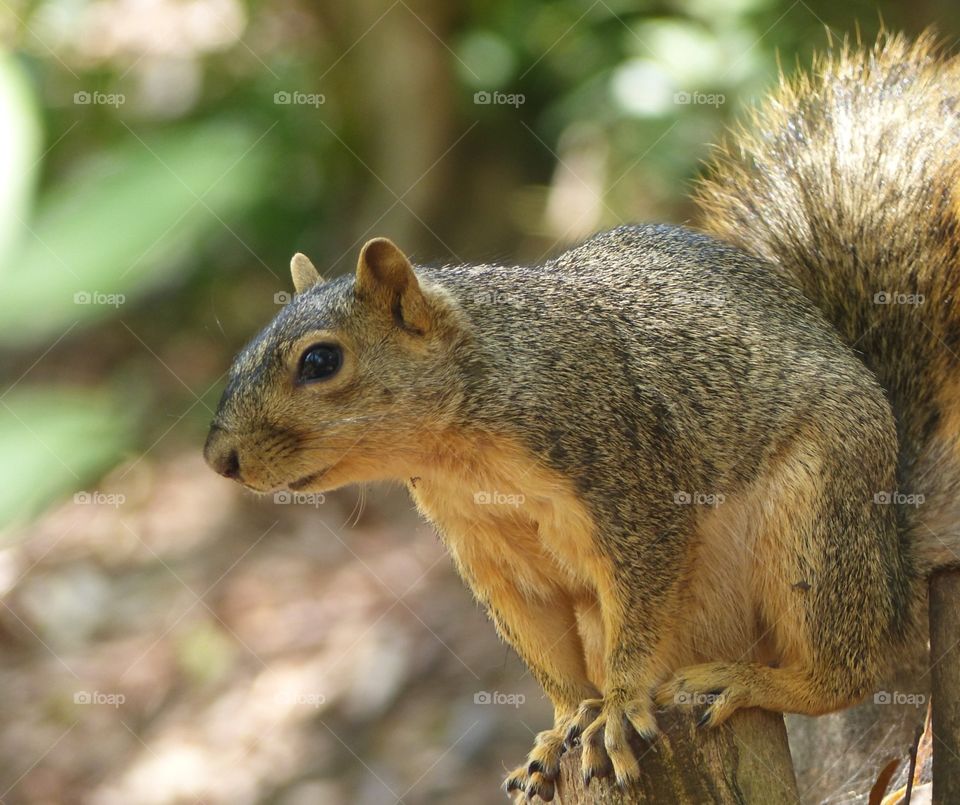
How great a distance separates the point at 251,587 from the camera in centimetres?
534

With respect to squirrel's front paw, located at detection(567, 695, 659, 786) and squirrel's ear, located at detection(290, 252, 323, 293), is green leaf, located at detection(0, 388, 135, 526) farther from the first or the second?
squirrel's front paw, located at detection(567, 695, 659, 786)

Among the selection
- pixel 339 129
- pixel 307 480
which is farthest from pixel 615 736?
pixel 339 129

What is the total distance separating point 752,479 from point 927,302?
0.53m

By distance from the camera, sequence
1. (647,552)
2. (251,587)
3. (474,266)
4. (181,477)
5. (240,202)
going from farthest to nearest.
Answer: (181,477) < (251,587) < (240,202) < (474,266) < (647,552)

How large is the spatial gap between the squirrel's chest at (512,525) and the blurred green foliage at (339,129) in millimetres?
1645

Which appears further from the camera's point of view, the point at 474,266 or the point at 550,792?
the point at 474,266

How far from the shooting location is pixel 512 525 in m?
2.41

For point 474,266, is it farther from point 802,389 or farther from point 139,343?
point 139,343

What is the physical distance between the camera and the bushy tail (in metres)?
2.47

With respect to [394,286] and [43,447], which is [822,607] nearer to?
[394,286]

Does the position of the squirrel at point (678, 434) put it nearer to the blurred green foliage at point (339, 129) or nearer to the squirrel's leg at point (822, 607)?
the squirrel's leg at point (822, 607)

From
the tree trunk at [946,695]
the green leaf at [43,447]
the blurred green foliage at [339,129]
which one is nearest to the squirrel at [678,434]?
the tree trunk at [946,695]

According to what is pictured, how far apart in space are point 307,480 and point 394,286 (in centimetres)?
39

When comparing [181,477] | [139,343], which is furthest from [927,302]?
[139,343]
